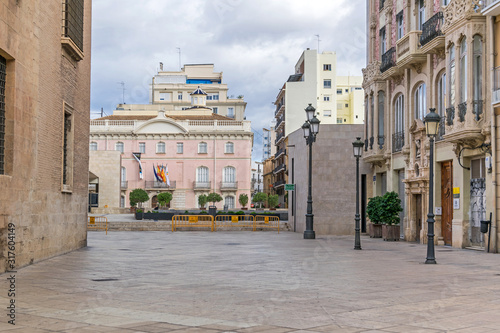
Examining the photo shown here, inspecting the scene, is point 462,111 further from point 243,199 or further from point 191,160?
point 191,160

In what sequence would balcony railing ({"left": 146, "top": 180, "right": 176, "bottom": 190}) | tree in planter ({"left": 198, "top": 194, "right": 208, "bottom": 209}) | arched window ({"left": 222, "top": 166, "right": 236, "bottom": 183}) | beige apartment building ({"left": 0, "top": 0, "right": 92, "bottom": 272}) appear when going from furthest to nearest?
1. arched window ({"left": 222, "top": 166, "right": 236, "bottom": 183})
2. balcony railing ({"left": 146, "top": 180, "right": 176, "bottom": 190})
3. tree in planter ({"left": 198, "top": 194, "right": 208, "bottom": 209})
4. beige apartment building ({"left": 0, "top": 0, "right": 92, "bottom": 272})

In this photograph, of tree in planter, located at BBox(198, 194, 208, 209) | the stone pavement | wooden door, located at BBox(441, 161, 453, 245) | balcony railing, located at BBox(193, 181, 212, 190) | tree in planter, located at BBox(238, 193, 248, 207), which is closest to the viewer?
the stone pavement

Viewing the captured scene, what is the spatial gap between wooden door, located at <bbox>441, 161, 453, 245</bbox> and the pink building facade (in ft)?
204

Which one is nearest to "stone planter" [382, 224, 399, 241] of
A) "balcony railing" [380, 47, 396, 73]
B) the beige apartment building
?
"balcony railing" [380, 47, 396, 73]

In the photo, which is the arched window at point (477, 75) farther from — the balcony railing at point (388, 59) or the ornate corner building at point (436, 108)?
the balcony railing at point (388, 59)

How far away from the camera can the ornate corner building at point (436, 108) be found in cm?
2116

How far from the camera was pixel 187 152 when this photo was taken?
87.1 m

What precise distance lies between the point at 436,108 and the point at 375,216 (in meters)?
6.13

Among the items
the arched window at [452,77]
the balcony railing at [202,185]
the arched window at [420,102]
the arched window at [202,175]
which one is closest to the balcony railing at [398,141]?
the arched window at [420,102]

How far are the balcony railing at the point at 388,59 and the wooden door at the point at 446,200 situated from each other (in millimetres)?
6680

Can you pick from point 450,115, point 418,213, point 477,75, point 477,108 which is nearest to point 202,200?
point 418,213

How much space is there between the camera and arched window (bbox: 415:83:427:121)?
27078mm

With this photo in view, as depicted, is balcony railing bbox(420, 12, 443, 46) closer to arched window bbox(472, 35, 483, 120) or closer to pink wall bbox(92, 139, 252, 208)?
arched window bbox(472, 35, 483, 120)

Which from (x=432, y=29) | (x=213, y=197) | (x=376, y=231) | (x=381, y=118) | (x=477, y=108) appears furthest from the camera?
(x=213, y=197)
